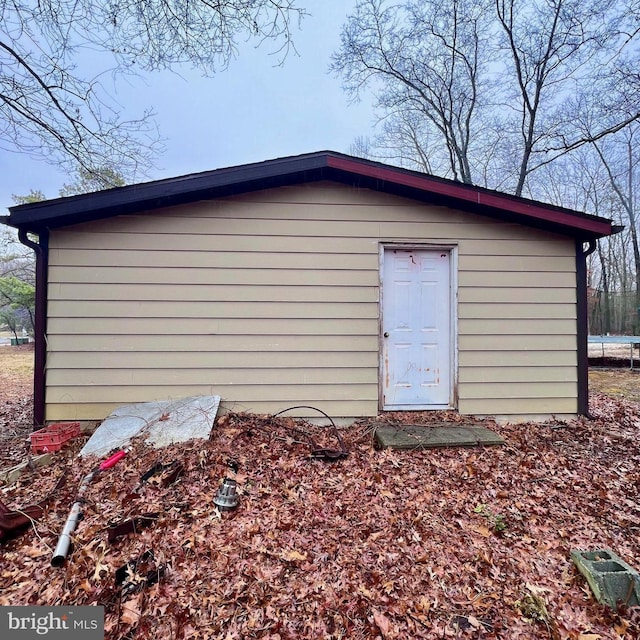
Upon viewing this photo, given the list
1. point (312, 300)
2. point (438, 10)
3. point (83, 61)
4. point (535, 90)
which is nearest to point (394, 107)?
point (438, 10)

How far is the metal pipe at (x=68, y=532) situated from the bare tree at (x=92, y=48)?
15.3 feet

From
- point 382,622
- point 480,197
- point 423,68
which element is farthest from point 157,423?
point 423,68

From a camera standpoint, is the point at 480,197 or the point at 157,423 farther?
the point at 480,197

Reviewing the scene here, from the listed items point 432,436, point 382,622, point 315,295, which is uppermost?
point 315,295

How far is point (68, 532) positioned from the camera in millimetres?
2064

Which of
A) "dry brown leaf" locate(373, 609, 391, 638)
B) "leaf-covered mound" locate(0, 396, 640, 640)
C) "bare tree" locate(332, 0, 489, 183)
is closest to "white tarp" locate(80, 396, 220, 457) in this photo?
"leaf-covered mound" locate(0, 396, 640, 640)

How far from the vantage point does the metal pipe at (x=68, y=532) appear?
1920 mm

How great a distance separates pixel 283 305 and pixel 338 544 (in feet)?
8.27

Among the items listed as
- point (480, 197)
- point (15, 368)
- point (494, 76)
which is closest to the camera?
point (480, 197)

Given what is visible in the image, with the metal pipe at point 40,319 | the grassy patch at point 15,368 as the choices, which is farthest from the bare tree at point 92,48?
the grassy patch at point 15,368

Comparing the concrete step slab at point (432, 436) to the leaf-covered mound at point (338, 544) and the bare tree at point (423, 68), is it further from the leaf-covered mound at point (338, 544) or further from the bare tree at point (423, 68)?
the bare tree at point (423, 68)

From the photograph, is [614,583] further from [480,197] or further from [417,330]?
[480,197]

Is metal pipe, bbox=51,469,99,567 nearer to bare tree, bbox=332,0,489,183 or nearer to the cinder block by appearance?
the cinder block

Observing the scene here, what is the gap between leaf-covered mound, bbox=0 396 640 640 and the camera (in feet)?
5.54
